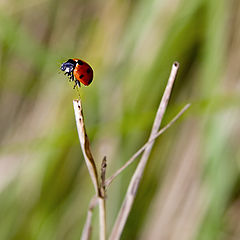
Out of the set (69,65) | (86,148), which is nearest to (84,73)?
(69,65)

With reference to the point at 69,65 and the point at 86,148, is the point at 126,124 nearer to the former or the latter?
the point at 69,65

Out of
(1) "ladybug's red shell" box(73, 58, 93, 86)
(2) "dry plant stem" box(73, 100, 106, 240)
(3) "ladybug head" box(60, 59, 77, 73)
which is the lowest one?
(2) "dry plant stem" box(73, 100, 106, 240)

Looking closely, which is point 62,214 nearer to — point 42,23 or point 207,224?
point 207,224

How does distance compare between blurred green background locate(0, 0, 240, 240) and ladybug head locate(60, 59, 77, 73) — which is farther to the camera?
blurred green background locate(0, 0, 240, 240)

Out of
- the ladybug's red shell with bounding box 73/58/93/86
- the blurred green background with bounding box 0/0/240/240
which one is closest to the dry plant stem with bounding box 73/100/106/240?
the ladybug's red shell with bounding box 73/58/93/86

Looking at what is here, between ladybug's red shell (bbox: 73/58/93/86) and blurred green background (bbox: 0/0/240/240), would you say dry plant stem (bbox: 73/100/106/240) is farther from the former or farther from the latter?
blurred green background (bbox: 0/0/240/240)

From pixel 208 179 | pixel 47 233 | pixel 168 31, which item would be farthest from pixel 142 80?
pixel 47 233

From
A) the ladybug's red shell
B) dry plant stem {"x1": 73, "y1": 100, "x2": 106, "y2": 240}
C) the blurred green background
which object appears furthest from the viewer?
the blurred green background

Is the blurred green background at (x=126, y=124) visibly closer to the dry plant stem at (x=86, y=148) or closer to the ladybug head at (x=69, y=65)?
the ladybug head at (x=69, y=65)
